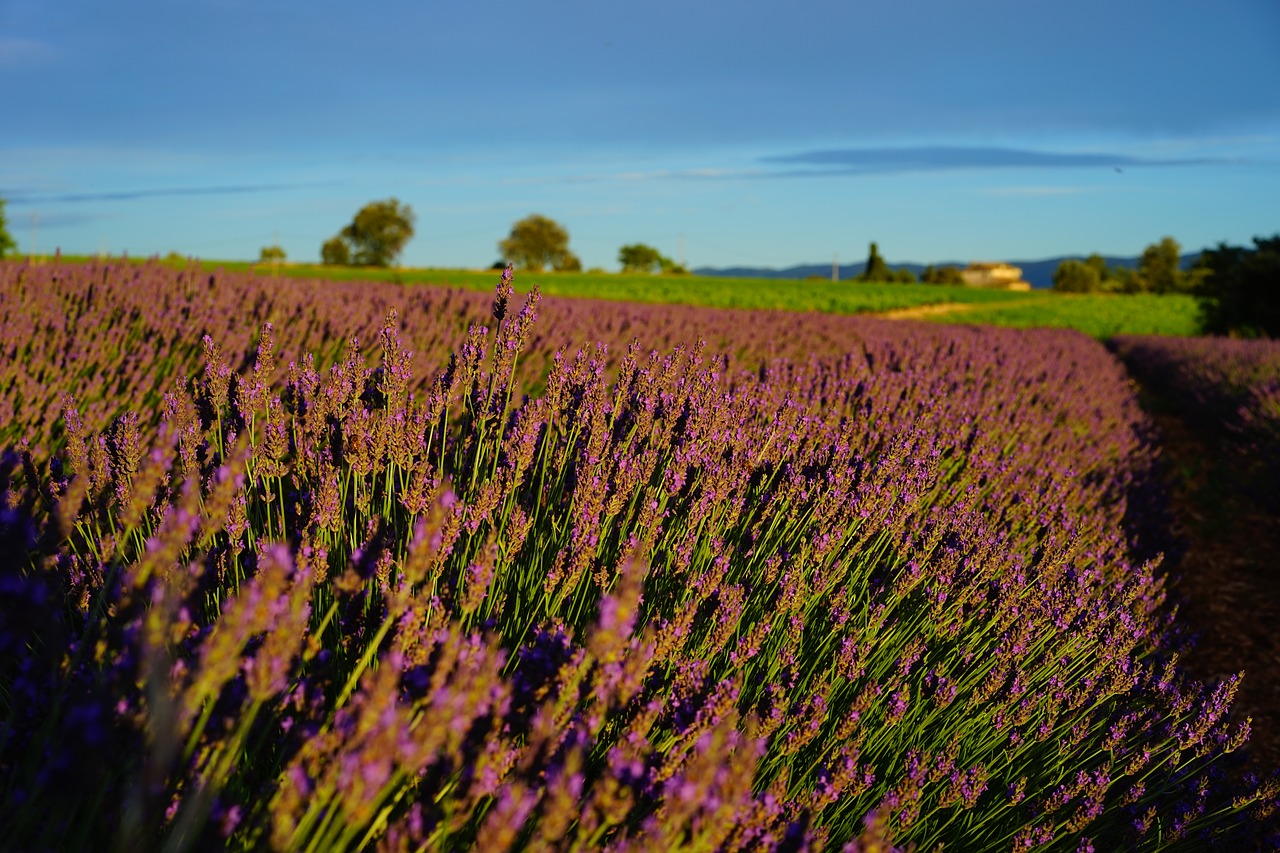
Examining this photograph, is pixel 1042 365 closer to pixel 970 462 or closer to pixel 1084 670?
pixel 970 462

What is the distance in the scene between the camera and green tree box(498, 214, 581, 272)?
8175 cm

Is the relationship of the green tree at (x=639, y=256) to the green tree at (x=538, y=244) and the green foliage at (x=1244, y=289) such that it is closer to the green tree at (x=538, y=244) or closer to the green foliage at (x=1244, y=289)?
the green tree at (x=538, y=244)

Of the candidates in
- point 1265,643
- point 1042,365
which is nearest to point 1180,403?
point 1042,365

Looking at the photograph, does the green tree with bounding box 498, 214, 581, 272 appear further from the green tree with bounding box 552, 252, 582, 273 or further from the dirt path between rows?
the dirt path between rows

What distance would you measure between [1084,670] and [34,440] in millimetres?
4105

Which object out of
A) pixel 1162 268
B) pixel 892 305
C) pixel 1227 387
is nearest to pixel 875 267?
pixel 1162 268

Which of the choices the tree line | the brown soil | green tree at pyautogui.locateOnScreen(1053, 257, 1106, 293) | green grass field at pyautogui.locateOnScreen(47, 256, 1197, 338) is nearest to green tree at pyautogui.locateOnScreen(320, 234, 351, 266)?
the tree line

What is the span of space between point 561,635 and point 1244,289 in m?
25.7

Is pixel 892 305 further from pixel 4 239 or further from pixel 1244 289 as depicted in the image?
pixel 4 239

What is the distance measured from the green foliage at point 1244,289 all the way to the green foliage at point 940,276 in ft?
193

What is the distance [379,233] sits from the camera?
76.6m

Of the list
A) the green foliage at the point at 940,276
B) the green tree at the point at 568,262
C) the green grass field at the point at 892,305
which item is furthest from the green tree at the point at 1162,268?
the green tree at the point at 568,262

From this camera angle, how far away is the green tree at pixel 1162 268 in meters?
75.7

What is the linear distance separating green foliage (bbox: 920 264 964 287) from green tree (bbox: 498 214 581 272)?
36.2 metres
